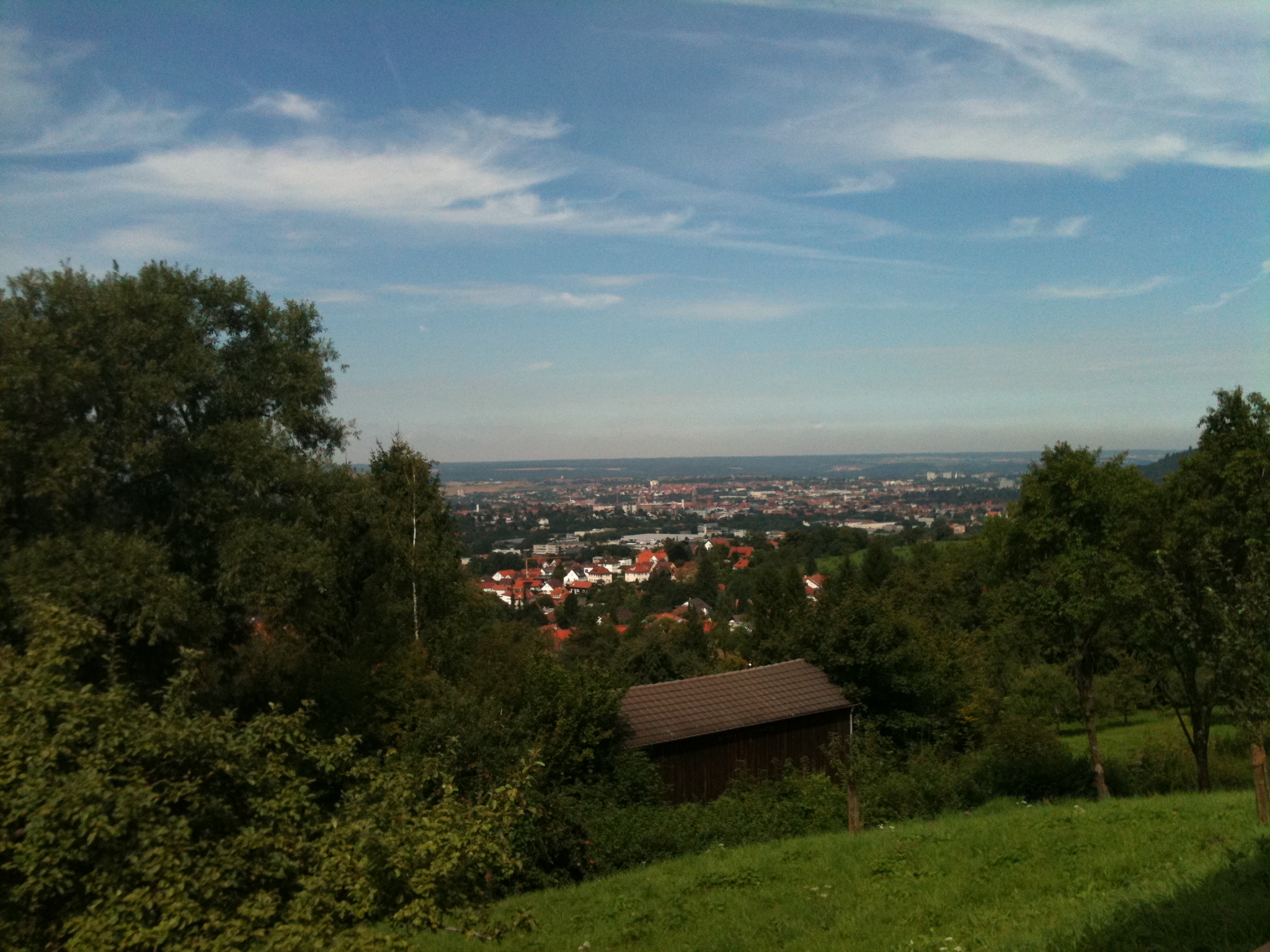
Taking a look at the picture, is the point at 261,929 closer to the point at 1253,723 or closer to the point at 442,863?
the point at 442,863

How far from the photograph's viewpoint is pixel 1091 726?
1453 centimetres

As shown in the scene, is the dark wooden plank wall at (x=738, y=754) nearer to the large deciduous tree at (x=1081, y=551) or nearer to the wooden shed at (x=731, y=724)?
the wooden shed at (x=731, y=724)

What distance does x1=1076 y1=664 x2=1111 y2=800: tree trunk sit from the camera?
46.0ft

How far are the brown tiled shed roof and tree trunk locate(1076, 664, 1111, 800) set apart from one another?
469 cm

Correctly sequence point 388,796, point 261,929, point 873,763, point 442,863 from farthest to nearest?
1. point 873,763
2. point 388,796
3. point 442,863
4. point 261,929

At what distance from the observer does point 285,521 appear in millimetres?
14117

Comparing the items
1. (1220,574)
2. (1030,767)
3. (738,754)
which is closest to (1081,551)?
(1220,574)

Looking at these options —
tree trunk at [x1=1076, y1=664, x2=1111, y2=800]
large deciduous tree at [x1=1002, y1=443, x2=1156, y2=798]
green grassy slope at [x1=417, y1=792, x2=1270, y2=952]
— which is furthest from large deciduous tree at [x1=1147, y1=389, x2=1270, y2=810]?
green grassy slope at [x1=417, y1=792, x2=1270, y2=952]

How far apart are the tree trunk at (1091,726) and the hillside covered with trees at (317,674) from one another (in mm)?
71

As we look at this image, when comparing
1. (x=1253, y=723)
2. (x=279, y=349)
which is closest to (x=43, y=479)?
(x=279, y=349)

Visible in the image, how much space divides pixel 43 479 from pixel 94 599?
1.84 meters

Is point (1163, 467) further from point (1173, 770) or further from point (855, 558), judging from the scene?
point (855, 558)

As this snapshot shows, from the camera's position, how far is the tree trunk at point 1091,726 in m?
14.0

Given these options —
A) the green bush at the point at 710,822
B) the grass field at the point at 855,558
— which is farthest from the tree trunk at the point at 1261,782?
the grass field at the point at 855,558
